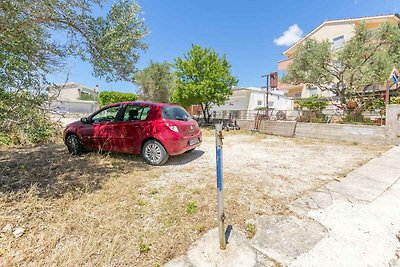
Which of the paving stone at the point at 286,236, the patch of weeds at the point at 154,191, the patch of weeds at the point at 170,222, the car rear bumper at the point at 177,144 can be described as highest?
the car rear bumper at the point at 177,144

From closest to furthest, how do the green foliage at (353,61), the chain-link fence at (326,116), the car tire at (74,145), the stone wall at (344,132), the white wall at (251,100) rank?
the car tire at (74,145), the stone wall at (344,132), the chain-link fence at (326,116), the green foliage at (353,61), the white wall at (251,100)

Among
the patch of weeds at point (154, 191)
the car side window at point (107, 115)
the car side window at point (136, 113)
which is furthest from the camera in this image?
the car side window at point (107, 115)

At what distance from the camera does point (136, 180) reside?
12.9 ft

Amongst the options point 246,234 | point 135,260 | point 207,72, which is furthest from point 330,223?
point 207,72

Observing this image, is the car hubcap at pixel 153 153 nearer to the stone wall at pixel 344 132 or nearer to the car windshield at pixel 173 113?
the car windshield at pixel 173 113

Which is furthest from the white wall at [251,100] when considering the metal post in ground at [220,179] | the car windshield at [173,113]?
the metal post in ground at [220,179]

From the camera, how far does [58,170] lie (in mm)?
4449

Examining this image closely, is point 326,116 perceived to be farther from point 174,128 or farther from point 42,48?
point 42,48

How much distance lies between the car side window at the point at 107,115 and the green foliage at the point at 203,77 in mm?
8368

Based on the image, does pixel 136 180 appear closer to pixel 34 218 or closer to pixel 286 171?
pixel 34 218

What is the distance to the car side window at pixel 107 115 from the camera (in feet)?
17.7

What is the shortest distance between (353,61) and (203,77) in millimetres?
8205

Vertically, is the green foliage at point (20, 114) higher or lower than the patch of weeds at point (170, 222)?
higher

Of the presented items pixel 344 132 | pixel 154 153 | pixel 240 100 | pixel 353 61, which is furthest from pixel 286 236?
pixel 240 100
